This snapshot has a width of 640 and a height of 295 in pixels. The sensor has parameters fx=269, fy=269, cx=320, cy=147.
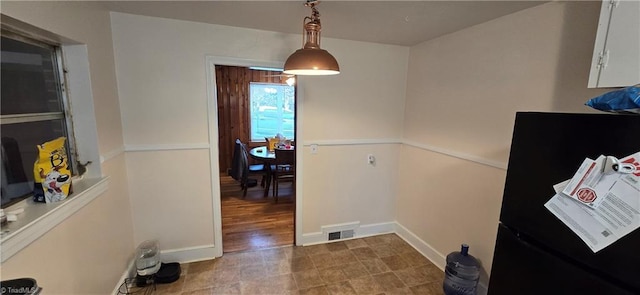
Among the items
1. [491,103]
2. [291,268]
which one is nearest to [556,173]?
[491,103]

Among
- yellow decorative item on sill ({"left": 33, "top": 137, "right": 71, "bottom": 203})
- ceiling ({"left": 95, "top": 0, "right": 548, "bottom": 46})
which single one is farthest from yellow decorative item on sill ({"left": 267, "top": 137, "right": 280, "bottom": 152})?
yellow decorative item on sill ({"left": 33, "top": 137, "right": 71, "bottom": 203})

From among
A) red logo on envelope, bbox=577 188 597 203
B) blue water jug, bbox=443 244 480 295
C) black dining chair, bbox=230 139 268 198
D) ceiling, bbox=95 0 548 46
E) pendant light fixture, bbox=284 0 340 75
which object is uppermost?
ceiling, bbox=95 0 548 46

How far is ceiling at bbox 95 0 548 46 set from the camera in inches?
71.5

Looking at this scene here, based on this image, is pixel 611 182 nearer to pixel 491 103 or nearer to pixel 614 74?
pixel 614 74

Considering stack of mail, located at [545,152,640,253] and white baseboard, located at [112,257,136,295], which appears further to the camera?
white baseboard, located at [112,257,136,295]

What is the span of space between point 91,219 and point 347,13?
2234 mm

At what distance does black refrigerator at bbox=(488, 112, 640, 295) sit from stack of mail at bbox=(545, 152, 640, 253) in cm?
2

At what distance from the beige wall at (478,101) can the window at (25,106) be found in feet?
9.58

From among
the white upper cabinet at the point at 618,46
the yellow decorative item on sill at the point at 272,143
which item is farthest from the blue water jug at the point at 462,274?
the yellow decorative item on sill at the point at 272,143

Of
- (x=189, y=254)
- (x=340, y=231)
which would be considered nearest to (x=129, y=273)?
(x=189, y=254)

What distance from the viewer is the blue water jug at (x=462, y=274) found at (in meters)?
2.11

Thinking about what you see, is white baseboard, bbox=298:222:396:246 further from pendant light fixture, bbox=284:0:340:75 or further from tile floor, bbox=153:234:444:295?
pendant light fixture, bbox=284:0:340:75

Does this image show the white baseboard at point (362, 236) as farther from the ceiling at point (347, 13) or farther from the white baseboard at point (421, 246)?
the ceiling at point (347, 13)

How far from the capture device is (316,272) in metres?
2.54
